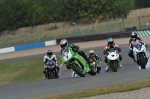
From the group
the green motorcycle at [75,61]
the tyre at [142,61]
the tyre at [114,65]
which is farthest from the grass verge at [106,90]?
the tyre at [142,61]

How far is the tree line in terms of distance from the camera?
272 feet

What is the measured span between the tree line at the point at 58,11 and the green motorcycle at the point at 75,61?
210 feet

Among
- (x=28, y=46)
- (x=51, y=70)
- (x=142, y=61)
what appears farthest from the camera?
(x=28, y=46)

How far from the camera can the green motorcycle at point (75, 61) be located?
664 inches

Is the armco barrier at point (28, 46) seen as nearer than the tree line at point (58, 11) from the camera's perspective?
Yes

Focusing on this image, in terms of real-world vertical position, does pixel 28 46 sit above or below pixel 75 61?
below

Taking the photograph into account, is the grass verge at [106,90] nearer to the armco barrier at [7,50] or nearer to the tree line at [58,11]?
the armco barrier at [7,50]

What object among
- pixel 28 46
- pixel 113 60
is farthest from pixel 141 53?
pixel 28 46

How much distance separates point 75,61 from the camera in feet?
55.9

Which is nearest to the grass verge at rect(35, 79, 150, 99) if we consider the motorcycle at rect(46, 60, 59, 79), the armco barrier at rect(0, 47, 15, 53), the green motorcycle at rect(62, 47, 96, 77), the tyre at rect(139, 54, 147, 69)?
the green motorcycle at rect(62, 47, 96, 77)

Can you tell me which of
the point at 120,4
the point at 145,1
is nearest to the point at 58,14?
the point at 120,4

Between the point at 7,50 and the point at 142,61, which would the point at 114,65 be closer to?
the point at 142,61

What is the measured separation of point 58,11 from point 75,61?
71.1 metres

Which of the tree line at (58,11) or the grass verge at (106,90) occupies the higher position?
the tree line at (58,11)
